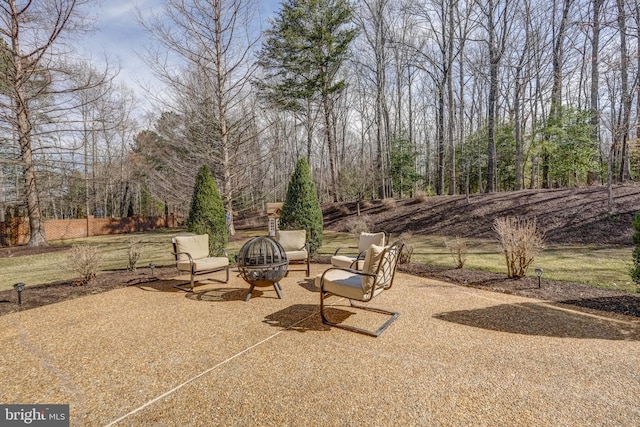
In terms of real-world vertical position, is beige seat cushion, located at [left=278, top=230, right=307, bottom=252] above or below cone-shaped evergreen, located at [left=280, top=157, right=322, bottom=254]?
below

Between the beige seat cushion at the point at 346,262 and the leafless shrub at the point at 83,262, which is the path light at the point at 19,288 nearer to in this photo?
the leafless shrub at the point at 83,262

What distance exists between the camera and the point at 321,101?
1802 cm

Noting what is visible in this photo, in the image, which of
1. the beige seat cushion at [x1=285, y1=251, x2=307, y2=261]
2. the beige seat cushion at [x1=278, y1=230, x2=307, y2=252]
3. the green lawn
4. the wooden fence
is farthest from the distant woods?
the beige seat cushion at [x1=285, y1=251, x2=307, y2=261]

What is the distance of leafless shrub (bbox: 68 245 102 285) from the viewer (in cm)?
523

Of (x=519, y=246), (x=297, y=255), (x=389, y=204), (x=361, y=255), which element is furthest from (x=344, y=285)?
(x=389, y=204)

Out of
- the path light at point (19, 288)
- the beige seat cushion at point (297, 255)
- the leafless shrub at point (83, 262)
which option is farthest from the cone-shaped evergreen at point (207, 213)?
the path light at point (19, 288)

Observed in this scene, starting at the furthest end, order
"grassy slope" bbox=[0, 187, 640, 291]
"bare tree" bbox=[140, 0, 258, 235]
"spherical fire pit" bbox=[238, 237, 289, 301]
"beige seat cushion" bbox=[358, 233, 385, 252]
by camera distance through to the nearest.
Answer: "bare tree" bbox=[140, 0, 258, 235] → "grassy slope" bbox=[0, 187, 640, 291] → "beige seat cushion" bbox=[358, 233, 385, 252] → "spherical fire pit" bbox=[238, 237, 289, 301]

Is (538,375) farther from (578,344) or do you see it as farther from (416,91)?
(416,91)

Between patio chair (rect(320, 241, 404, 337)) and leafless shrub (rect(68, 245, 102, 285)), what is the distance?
4.53 m

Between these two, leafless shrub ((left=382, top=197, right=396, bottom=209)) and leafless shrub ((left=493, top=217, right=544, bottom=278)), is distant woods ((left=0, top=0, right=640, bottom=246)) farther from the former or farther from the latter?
leafless shrub ((left=493, top=217, right=544, bottom=278))

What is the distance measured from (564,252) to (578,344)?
591cm

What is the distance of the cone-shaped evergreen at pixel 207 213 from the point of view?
659 centimetres

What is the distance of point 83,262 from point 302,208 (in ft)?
14.7

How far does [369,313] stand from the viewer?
3.86 m
